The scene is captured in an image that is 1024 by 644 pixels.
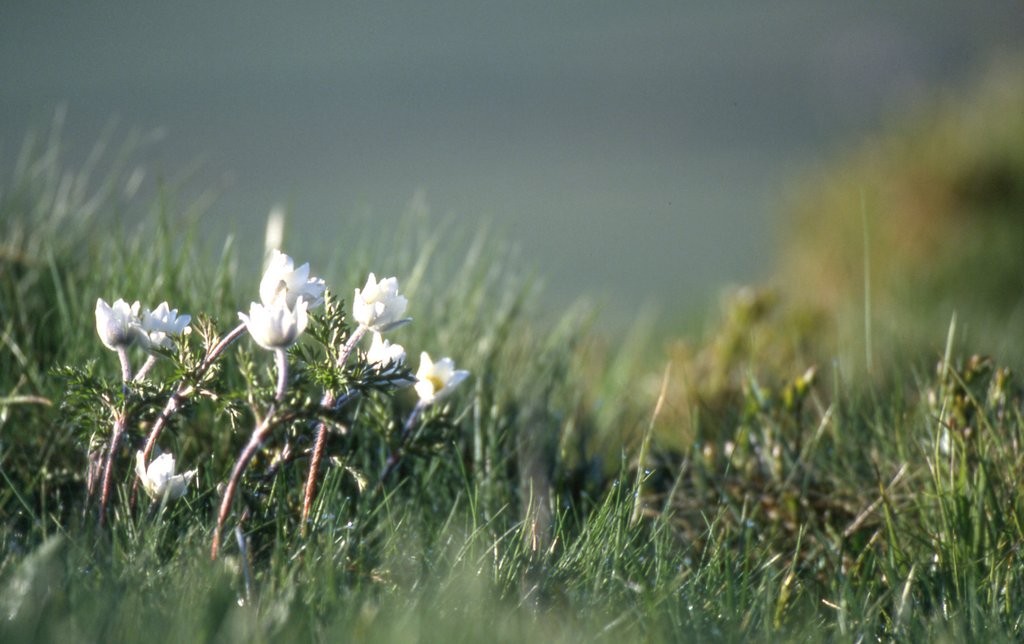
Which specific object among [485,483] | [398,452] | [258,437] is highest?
[258,437]

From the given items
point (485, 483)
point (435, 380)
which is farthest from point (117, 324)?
point (485, 483)

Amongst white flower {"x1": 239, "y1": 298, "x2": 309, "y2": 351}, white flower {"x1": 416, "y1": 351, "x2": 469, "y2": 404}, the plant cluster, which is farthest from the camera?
white flower {"x1": 416, "y1": 351, "x2": 469, "y2": 404}

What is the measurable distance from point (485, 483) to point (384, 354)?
484mm

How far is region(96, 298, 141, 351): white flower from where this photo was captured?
1.54 m

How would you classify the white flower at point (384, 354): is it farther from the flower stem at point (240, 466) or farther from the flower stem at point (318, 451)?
the flower stem at point (240, 466)

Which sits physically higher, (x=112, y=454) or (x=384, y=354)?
(x=384, y=354)

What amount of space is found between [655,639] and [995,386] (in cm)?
106

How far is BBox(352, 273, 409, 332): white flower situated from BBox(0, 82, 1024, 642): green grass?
0.09 metres

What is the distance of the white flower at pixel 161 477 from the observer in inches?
60.8

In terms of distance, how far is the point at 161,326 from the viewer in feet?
5.24

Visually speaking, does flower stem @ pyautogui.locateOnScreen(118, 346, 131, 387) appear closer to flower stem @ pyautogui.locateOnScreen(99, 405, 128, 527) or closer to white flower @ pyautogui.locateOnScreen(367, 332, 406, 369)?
flower stem @ pyautogui.locateOnScreen(99, 405, 128, 527)

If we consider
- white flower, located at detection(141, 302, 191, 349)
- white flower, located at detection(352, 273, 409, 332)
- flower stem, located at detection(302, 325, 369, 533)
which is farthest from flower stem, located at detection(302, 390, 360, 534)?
white flower, located at detection(141, 302, 191, 349)

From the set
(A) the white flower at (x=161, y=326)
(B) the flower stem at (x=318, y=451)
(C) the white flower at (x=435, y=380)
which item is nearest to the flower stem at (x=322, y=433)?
(B) the flower stem at (x=318, y=451)

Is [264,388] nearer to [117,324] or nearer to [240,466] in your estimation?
[240,466]
